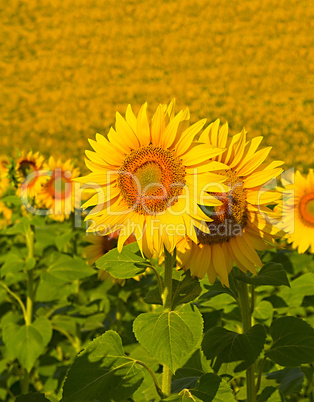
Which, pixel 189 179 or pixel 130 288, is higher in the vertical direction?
pixel 189 179

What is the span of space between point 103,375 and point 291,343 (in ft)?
2.44

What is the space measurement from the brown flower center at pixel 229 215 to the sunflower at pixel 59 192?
2.65m

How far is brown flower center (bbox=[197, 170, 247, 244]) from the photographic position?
1740mm

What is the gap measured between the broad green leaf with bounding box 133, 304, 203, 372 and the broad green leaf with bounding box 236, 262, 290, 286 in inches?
10.7

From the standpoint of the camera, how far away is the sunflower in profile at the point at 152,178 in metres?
1.63

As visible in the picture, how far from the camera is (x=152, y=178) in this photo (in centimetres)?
172

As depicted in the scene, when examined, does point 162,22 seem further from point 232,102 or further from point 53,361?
point 53,361

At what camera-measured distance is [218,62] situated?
53.0 feet

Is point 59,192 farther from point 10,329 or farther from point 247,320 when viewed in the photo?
point 247,320

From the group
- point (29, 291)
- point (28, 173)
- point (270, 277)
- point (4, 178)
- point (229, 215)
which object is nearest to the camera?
point (229, 215)

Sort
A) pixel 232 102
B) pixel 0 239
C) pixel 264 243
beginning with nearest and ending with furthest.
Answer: pixel 264 243 → pixel 0 239 → pixel 232 102

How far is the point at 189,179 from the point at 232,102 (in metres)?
12.4

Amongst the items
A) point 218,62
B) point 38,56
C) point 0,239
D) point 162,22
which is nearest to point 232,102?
point 218,62

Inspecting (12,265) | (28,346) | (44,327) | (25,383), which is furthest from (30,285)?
(25,383)
